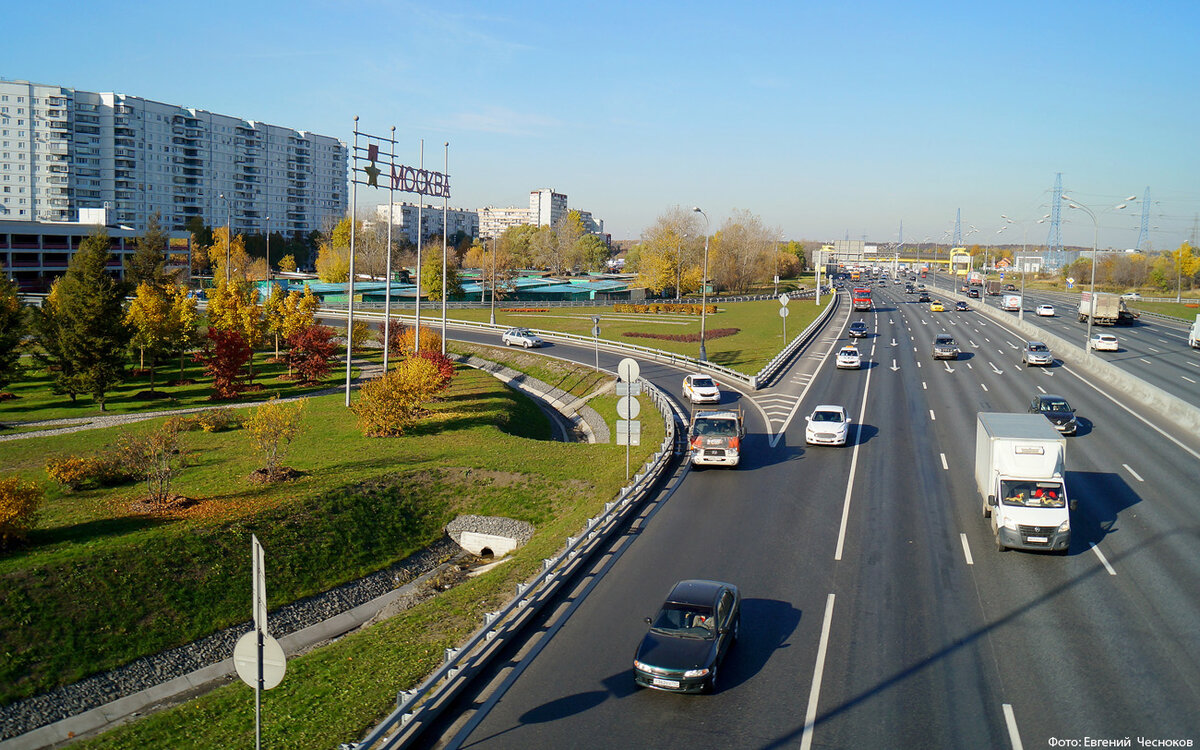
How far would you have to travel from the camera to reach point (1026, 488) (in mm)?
20062

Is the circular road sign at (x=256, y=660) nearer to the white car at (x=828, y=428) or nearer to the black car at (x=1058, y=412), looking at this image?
the white car at (x=828, y=428)

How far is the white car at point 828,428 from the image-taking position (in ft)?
101

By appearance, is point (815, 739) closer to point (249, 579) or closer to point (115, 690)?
point (115, 690)

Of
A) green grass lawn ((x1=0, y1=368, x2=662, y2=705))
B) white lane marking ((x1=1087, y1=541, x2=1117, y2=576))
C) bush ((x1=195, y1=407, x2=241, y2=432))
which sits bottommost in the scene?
green grass lawn ((x1=0, y1=368, x2=662, y2=705))

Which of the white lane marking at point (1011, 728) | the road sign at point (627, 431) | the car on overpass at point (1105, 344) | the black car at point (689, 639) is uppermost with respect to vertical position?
the car on overpass at point (1105, 344)

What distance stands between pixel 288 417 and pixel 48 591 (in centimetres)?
1103

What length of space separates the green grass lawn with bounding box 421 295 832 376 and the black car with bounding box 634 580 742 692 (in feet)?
124

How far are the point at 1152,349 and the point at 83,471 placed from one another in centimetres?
6576

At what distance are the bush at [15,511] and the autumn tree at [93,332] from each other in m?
27.9

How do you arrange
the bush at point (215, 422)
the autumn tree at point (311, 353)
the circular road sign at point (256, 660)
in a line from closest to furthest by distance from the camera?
the circular road sign at point (256, 660), the bush at point (215, 422), the autumn tree at point (311, 353)

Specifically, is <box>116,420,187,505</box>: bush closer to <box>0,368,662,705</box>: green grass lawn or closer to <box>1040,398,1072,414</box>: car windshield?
<box>0,368,662,705</box>: green grass lawn

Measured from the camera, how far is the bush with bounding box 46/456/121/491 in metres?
26.9

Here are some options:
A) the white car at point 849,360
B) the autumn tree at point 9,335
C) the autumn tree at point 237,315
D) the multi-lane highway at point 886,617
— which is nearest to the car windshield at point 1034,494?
the multi-lane highway at point 886,617

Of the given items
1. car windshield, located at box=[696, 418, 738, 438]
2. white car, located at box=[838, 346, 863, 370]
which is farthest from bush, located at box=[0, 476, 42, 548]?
white car, located at box=[838, 346, 863, 370]
